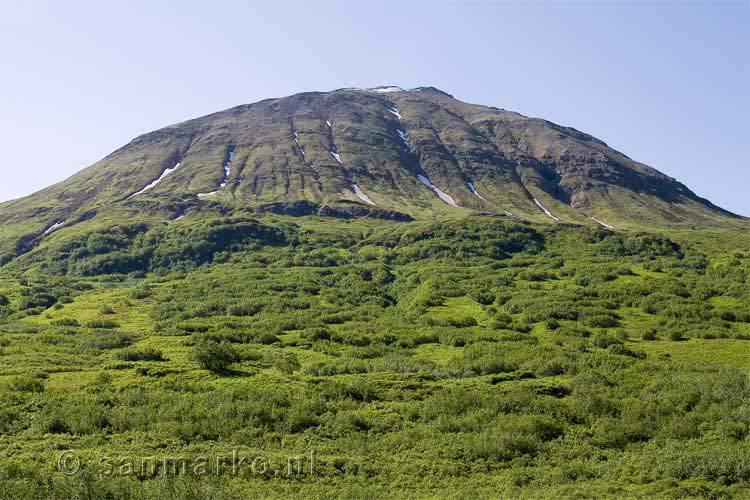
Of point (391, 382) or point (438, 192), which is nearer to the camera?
point (391, 382)

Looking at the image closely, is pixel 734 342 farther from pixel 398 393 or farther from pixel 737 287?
pixel 398 393

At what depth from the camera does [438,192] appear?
563ft

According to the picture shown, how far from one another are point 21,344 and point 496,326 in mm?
39877

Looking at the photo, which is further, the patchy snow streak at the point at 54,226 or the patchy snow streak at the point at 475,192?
the patchy snow streak at the point at 475,192

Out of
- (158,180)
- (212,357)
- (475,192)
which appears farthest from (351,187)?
(212,357)

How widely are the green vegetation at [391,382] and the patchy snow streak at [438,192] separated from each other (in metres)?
81.2

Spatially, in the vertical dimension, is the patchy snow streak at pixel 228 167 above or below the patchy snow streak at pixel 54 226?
above

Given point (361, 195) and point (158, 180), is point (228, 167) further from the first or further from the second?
point (361, 195)

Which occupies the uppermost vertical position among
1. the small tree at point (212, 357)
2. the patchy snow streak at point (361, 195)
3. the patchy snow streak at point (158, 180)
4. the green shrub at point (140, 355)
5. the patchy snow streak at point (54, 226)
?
the patchy snow streak at point (158, 180)

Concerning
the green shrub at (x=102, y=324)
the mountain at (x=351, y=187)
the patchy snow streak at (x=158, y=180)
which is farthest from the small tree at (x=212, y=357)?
the patchy snow streak at (x=158, y=180)

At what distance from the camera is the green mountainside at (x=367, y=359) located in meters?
19.2

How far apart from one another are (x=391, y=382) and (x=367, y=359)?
29.8 feet

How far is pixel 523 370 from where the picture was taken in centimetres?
3356

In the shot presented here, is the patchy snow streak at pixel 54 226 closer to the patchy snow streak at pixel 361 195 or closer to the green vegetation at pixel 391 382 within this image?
the green vegetation at pixel 391 382
